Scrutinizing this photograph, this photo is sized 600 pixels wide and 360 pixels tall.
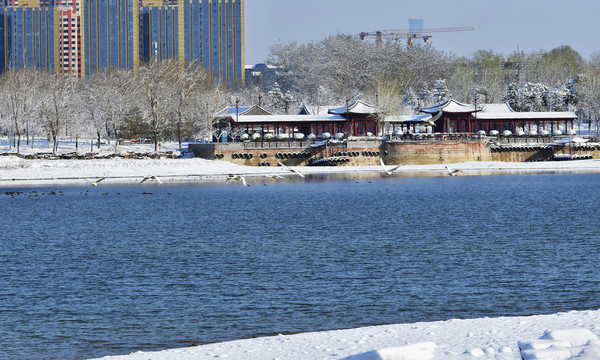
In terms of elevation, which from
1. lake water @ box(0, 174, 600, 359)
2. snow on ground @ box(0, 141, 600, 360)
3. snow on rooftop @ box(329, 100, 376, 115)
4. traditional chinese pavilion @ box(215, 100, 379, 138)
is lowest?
lake water @ box(0, 174, 600, 359)

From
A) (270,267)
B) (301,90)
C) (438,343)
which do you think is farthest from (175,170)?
(301,90)

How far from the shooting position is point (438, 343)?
15.4 meters

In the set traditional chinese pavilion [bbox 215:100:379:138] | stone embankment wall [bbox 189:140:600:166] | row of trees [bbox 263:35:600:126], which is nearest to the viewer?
stone embankment wall [bbox 189:140:600:166]

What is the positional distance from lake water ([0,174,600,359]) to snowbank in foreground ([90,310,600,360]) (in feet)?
7.07

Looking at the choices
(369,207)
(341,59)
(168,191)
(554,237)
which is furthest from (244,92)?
(554,237)

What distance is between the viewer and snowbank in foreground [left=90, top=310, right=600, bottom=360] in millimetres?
13312

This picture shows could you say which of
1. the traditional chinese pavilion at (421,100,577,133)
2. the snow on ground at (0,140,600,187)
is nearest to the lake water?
the snow on ground at (0,140,600,187)

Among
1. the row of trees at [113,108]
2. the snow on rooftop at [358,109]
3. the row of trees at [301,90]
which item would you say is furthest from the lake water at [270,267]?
the row of trees at [301,90]

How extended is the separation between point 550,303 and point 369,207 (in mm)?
31403

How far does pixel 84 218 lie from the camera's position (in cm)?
4828

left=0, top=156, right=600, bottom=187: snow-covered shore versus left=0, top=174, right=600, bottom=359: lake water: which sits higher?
left=0, top=156, right=600, bottom=187: snow-covered shore

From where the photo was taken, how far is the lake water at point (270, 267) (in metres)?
20.3

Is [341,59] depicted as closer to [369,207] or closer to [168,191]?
[168,191]

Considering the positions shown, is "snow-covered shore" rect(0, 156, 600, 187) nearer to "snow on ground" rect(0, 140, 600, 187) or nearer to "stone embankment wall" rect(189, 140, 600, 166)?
"snow on ground" rect(0, 140, 600, 187)
